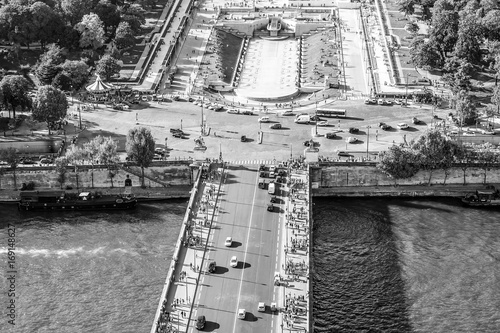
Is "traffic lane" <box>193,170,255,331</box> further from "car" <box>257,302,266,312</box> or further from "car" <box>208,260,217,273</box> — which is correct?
"car" <box>257,302,266,312</box>

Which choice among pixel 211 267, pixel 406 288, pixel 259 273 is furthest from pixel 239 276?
pixel 406 288

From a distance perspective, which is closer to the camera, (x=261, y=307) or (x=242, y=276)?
(x=261, y=307)

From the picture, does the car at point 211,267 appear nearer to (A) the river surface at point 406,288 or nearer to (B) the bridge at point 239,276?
(B) the bridge at point 239,276

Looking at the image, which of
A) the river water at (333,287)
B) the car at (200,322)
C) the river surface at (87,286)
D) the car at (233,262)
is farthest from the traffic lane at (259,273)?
the river surface at (87,286)

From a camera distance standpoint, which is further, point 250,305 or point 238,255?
point 238,255

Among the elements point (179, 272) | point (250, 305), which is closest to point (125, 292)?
point (179, 272)

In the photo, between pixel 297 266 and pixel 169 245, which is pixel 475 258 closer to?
pixel 297 266

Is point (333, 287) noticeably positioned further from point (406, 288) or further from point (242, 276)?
point (242, 276)
